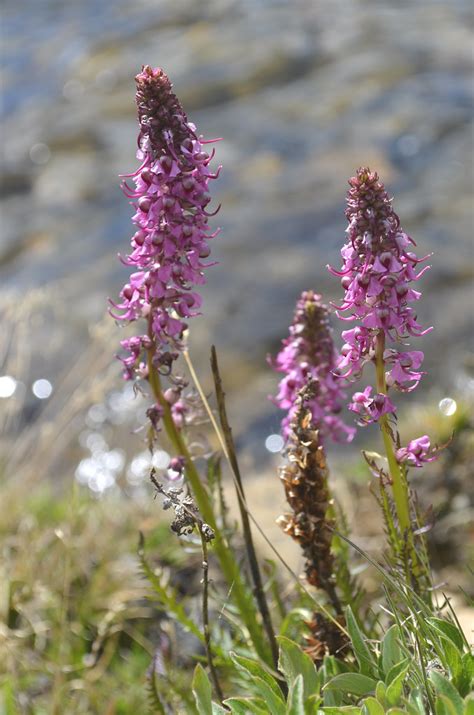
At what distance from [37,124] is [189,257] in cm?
1041

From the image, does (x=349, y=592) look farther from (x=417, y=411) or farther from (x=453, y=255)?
(x=453, y=255)

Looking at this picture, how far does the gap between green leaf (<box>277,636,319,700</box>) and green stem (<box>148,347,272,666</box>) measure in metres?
0.28

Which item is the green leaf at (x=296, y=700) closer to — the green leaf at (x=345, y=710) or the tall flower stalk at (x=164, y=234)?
the green leaf at (x=345, y=710)

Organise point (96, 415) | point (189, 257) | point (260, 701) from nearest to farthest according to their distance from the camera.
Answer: point (260, 701) → point (189, 257) → point (96, 415)

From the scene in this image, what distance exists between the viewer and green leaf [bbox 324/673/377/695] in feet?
→ 5.74

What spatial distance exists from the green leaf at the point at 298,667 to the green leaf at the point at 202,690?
0.16 metres

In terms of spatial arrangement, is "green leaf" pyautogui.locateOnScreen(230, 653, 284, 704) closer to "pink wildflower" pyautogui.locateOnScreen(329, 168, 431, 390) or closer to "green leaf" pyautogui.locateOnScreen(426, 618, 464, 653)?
"green leaf" pyautogui.locateOnScreen(426, 618, 464, 653)

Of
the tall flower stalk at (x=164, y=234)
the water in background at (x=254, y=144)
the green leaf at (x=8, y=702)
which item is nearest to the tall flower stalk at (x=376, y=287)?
the tall flower stalk at (x=164, y=234)

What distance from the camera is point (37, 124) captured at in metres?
11.7

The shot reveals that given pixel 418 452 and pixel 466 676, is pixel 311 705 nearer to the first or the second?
pixel 466 676

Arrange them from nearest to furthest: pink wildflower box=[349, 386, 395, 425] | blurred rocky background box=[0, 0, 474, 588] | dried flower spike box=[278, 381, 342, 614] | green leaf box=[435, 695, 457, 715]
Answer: green leaf box=[435, 695, 457, 715] → pink wildflower box=[349, 386, 395, 425] → dried flower spike box=[278, 381, 342, 614] → blurred rocky background box=[0, 0, 474, 588]

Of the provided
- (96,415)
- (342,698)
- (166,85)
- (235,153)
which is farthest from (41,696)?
(235,153)

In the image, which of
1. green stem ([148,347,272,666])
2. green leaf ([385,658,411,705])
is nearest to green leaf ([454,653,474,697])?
green leaf ([385,658,411,705])

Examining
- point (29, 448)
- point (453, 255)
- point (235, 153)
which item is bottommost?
point (29, 448)
